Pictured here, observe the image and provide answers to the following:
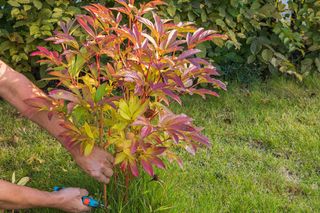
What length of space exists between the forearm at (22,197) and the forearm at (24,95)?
0.25 meters

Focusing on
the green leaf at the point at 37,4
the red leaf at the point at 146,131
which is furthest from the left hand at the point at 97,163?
the green leaf at the point at 37,4

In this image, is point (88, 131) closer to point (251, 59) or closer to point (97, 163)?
point (97, 163)

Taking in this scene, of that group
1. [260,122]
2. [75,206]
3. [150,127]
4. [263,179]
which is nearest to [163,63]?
[150,127]

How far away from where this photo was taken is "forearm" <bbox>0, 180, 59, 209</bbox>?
2.20 meters

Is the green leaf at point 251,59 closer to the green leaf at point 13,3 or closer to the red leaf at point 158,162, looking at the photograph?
the green leaf at point 13,3

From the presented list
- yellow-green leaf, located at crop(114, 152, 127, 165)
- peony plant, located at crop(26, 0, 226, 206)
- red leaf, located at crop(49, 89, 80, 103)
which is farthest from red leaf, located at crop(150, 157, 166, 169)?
red leaf, located at crop(49, 89, 80, 103)

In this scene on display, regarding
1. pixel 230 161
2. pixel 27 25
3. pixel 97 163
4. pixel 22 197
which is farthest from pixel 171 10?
pixel 22 197

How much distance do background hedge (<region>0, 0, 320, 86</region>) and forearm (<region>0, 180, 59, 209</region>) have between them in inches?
71.5

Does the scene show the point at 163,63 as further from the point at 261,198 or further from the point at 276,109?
the point at 276,109

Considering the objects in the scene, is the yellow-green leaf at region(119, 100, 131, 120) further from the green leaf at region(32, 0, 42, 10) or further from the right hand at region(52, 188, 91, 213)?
the green leaf at region(32, 0, 42, 10)

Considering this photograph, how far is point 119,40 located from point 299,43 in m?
2.61

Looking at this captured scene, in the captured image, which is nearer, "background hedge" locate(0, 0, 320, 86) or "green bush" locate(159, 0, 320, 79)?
"background hedge" locate(0, 0, 320, 86)

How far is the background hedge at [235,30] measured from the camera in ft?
13.2

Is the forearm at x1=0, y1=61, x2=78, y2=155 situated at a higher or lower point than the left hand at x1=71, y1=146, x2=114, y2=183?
higher
